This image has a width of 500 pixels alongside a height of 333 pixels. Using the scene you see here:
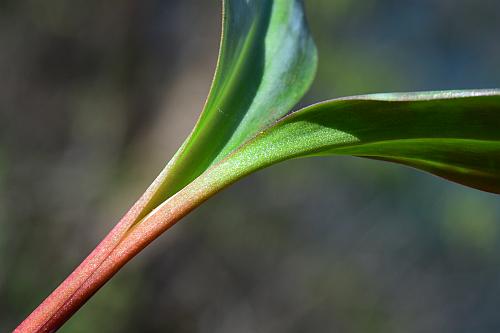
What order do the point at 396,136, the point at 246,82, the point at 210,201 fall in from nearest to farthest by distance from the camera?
the point at 396,136
the point at 246,82
the point at 210,201

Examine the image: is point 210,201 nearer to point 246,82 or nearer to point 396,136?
point 246,82

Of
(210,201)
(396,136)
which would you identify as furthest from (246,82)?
(210,201)

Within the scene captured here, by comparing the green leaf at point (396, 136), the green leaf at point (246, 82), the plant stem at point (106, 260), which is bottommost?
the plant stem at point (106, 260)

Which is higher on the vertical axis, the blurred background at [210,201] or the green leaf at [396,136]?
the green leaf at [396,136]

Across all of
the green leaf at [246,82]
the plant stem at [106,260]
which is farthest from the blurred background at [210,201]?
the plant stem at [106,260]

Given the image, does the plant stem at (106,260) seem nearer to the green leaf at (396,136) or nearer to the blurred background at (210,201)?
the green leaf at (396,136)

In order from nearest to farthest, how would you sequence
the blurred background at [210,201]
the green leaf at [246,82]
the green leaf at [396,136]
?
the green leaf at [396,136]
the green leaf at [246,82]
the blurred background at [210,201]

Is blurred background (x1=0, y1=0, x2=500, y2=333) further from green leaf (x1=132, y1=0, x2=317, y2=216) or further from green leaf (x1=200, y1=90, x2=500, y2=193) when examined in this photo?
green leaf (x1=200, y1=90, x2=500, y2=193)
